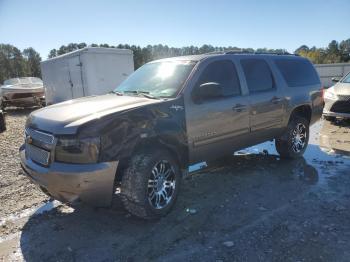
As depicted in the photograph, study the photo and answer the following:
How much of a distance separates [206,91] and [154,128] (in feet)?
3.05

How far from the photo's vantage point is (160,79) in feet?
16.2

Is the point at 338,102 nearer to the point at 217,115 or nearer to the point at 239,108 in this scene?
the point at 239,108

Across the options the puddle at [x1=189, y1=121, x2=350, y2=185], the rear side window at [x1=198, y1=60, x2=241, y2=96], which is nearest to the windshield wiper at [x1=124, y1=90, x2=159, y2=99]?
the rear side window at [x1=198, y1=60, x2=241, y2=96]

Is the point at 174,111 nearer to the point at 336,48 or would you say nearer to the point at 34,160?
the point at 34,160

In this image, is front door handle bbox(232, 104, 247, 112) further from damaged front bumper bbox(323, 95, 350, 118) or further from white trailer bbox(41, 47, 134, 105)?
white trailer bbox(41, 47, 134, 105)

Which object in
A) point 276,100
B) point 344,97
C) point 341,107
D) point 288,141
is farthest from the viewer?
point 341,107

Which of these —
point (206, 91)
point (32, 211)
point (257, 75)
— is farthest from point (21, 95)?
point (206, 91)

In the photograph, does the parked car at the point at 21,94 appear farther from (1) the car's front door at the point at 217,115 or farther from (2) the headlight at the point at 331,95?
(1) the car's front door at the point at 217,115

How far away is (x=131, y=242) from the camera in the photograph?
3770mm

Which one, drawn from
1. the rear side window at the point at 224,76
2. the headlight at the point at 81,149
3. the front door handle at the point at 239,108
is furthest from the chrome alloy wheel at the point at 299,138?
the headlight at the point at 81,149

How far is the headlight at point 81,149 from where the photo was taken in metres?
3.54

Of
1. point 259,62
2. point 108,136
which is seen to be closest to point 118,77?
point 259,62

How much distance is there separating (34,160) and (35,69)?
245 feet

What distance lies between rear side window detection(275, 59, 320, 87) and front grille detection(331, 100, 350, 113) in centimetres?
360
